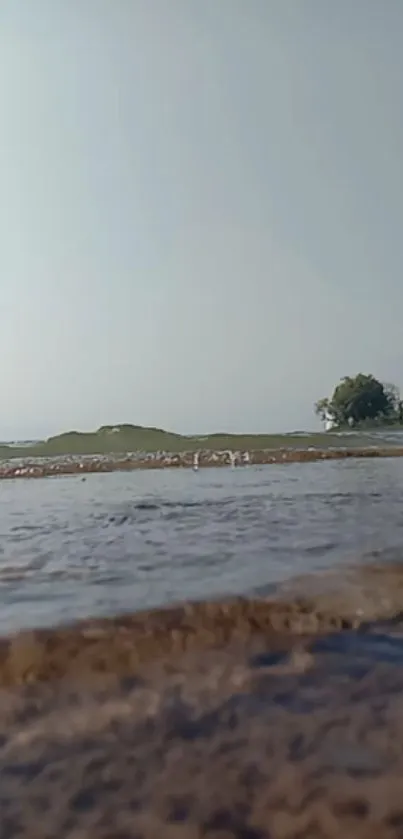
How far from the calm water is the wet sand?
37.3 inches

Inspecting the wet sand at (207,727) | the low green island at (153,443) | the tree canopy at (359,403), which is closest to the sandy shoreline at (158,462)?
the low green island at (153,443)

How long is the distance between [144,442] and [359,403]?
34.6 m

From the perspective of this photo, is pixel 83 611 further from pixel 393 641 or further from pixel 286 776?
pixel 286 776

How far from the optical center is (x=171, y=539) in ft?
30.7

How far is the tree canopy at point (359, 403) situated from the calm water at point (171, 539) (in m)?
54.2

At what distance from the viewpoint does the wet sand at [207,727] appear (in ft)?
8.10

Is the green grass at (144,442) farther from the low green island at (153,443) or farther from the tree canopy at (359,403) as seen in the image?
the tree canopy at (359,403)

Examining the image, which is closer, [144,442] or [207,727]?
[207,727]

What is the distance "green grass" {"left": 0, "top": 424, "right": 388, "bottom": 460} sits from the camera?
40625mm

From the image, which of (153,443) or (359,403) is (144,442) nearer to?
(153,443)


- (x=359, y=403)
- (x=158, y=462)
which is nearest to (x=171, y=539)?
(x=158, y=462)

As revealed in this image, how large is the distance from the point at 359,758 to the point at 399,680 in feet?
3.18

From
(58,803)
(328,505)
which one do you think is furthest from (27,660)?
(328,505)

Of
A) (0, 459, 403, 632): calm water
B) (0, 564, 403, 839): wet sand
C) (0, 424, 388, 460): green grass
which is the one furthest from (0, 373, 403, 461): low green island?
(0, 564, 403, 839): wet sand
